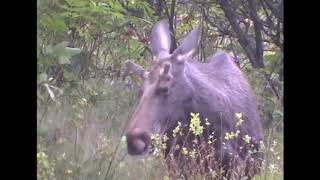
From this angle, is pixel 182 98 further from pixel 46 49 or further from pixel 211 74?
pixel 46 49

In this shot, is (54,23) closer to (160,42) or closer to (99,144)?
(160,42)

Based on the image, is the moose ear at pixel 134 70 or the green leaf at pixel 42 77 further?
the moose ear at pixel 134 70

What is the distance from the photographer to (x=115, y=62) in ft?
11.5

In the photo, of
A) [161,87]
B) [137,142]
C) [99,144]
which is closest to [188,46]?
[161,87]

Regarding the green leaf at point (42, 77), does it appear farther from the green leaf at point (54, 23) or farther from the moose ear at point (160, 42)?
the moose ear at point (160, 42)

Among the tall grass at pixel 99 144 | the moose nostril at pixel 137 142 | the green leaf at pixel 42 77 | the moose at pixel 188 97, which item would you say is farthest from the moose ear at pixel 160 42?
the green leaf at pixel 42 77

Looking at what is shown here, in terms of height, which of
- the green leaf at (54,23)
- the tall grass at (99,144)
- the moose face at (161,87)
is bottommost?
the tall grass at (99,144)

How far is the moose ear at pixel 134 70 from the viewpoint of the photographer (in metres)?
3.29

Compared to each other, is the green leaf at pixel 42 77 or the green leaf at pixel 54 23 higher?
the green leaf at pixel 54 23

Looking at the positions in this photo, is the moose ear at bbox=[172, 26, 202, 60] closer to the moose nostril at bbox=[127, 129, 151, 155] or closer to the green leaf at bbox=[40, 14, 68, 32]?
the moose nostril at bbox=[127, 129, 151, 155]

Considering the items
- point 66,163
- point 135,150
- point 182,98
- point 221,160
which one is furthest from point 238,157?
point 66,163

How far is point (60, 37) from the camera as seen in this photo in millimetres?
3406

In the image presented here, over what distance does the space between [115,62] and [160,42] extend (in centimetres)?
32

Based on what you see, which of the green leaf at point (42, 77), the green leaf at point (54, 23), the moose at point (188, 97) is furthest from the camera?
the green leaf at point (54, 23)
